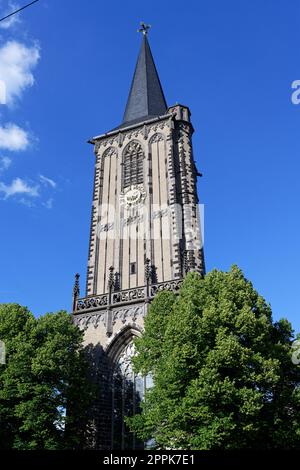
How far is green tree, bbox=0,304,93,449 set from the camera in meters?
22.4

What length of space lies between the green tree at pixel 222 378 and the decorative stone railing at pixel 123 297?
20.3 feet

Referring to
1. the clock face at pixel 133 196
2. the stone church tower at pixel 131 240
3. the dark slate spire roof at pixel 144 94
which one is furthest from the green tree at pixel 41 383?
the dark slate spire roof at pixel 144 94

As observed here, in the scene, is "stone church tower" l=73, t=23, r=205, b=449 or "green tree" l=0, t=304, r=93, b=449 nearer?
"green tree" l=0, t=304, r=93, b=449

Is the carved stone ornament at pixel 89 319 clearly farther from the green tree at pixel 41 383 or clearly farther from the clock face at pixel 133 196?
the clock face at pixel 133 196

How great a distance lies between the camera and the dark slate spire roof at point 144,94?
42375 mm

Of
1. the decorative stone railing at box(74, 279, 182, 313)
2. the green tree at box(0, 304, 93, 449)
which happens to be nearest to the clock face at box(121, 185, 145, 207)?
the decorative stone railing at box(74, 279, 182, 313)

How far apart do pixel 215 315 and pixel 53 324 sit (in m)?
9.71

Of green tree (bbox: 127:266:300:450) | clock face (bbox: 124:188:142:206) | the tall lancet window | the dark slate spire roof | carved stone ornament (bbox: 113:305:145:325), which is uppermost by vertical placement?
the dark slate spire roof

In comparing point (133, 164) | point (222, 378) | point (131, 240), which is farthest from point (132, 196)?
point (222, 378)

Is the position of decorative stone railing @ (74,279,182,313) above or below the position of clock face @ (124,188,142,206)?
below

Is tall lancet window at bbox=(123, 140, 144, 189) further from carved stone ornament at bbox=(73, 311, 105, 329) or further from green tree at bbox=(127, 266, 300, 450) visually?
green tree at bbox=(127, 266, 300, 450)

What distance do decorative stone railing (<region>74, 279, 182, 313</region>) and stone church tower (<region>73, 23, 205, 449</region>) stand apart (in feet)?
0.20

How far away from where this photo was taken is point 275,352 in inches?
829

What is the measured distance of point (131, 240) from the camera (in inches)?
1346
